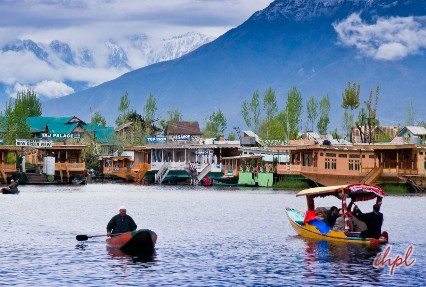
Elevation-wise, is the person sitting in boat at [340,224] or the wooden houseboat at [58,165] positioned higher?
the wooden houseboat at [58,165]

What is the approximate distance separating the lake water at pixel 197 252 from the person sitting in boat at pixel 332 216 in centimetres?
140

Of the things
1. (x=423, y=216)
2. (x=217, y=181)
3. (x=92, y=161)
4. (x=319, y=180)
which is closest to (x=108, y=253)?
(x=423, y=216)

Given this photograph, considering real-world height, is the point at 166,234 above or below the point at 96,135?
below

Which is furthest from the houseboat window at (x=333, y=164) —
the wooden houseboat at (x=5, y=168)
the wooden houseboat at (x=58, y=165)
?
the wooden houseboat at (x=5, y=168)

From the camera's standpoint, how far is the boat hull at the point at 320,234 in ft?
143

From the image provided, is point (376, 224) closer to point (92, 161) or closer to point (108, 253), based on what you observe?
point (108, 253)

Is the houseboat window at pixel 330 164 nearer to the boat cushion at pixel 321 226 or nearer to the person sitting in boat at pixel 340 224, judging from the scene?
the boat cushion at pixel 321 226

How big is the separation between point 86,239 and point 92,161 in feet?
371

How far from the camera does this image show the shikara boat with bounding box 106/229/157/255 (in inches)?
1602

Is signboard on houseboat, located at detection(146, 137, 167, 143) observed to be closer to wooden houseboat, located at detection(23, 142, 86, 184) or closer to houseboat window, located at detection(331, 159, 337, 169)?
wooden houseboat, located at detection(23, 142, 86, 184)

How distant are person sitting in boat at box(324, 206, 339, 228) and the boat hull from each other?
73cm

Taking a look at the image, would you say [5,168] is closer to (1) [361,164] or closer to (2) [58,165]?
(2) [58,165]

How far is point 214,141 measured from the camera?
13925 cm

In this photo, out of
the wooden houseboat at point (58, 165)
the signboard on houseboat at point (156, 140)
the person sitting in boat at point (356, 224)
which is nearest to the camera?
the person sitting in boat at point (356, 224)
